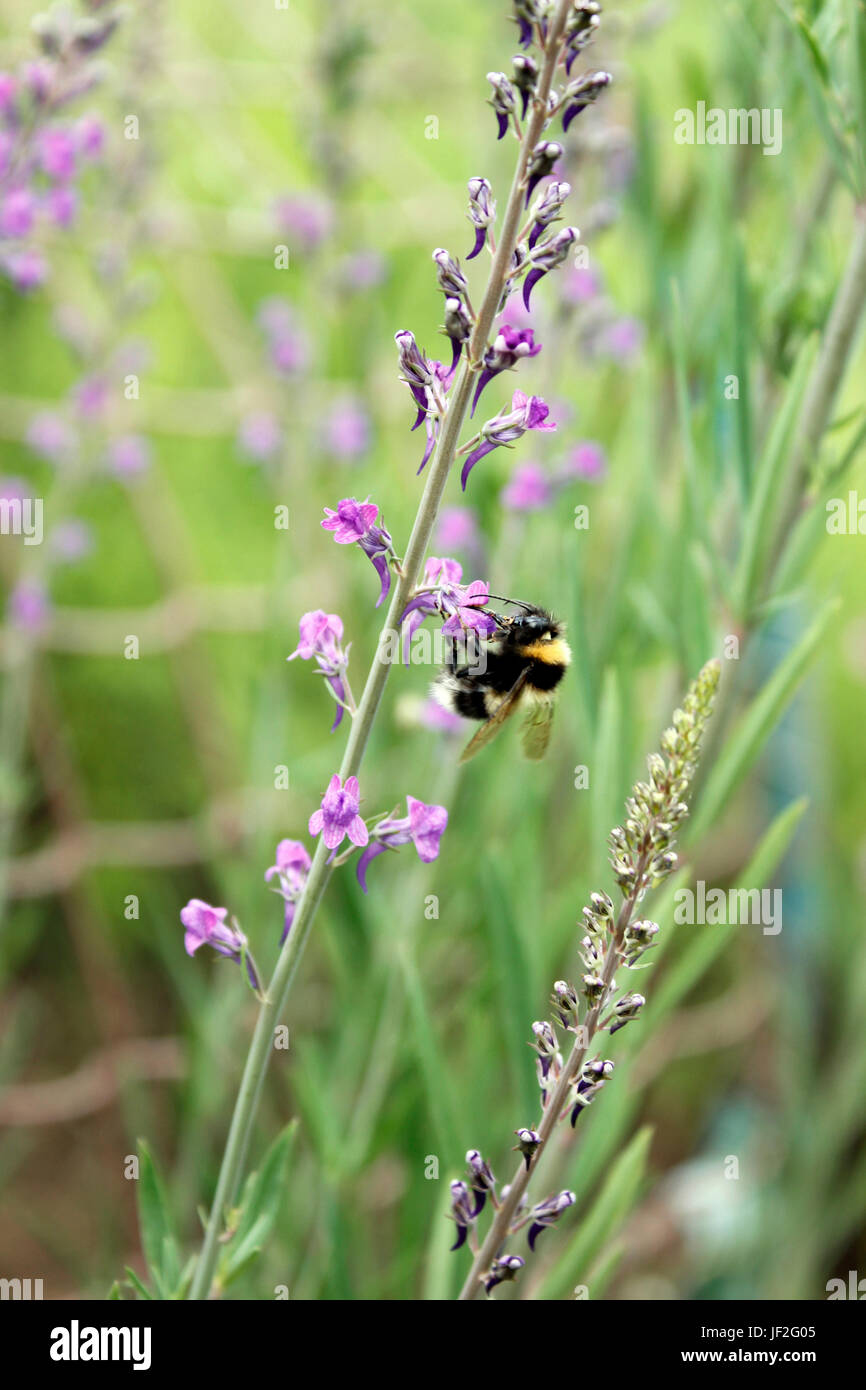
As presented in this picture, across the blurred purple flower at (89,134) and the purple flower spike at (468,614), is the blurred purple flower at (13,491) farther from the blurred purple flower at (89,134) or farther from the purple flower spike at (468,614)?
the purple flower spike at (468,614)

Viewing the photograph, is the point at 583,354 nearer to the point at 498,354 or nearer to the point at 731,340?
the point at 731,340

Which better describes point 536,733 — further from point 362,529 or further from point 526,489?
point 362,529

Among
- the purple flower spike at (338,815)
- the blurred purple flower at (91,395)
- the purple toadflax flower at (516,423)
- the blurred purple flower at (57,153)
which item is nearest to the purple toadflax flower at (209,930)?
the purple flower spike at (338,815)

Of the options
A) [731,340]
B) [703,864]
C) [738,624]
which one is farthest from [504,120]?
[703,864]

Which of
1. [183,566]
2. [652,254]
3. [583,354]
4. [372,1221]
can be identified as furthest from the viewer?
[183,566]

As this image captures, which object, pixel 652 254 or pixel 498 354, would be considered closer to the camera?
pixel 498 354

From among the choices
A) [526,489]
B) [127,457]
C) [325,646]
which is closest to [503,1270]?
[325,646]
